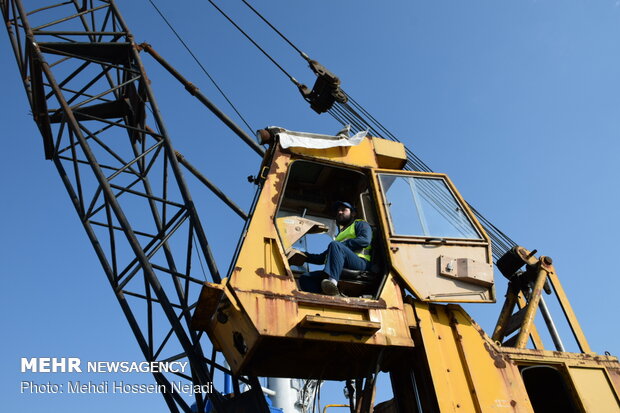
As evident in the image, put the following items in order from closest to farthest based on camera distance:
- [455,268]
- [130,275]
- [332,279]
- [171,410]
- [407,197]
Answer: [332,279]
[455,268]
[407,197]
[171,410]
[130,275]

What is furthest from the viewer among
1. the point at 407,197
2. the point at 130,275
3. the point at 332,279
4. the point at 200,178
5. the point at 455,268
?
the point at 200,178

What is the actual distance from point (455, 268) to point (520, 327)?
4.63ft

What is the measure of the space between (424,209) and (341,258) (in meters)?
1.35

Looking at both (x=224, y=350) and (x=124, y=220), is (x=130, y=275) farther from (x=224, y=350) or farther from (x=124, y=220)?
(x=224, y=350)

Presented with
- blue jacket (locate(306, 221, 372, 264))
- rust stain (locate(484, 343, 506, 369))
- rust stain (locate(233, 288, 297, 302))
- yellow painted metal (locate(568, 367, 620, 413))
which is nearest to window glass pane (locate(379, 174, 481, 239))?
blue jacket (locate(306, 221, 372, 264))

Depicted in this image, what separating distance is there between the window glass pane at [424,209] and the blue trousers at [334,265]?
1.91 feet

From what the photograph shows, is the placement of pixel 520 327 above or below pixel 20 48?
below

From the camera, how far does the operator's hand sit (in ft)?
23.9

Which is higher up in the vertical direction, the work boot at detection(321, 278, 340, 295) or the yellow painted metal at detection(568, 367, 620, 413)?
the work boot at detection(321, 278, 340, 295)

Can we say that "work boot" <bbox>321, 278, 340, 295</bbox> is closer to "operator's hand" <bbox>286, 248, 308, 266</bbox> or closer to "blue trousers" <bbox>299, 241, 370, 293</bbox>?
"blue trousers" <bbox>299, 241, 370, 293</bbox>

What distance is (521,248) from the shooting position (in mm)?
8031

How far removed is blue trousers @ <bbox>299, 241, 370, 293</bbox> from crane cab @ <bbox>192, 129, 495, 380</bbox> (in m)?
0.12

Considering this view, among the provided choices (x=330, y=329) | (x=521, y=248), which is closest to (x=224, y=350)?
(x=330, y=329)

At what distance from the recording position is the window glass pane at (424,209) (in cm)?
695
